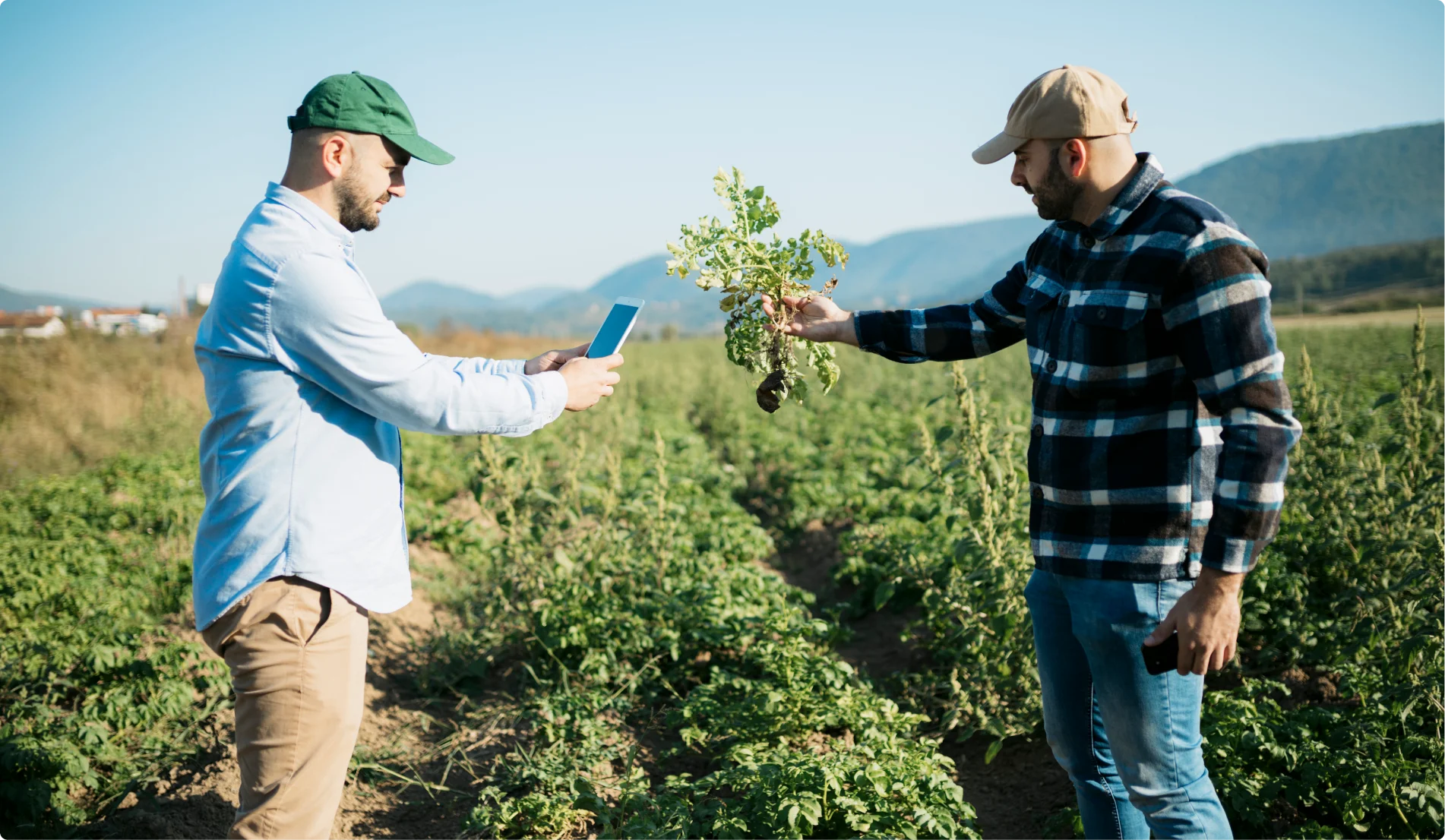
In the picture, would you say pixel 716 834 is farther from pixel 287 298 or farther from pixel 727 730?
pixel 287 298

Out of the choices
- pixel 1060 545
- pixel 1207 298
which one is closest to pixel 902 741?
pixel 1060 545

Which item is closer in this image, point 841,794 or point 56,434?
point 841,794

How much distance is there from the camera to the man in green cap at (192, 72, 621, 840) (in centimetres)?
188

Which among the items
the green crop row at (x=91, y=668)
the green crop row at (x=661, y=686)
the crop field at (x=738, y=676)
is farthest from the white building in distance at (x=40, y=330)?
the green crop row at (x=661, y=686)

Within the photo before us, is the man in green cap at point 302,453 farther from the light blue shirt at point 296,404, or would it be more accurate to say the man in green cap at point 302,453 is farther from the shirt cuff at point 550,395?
the shirt cuff at point 550,395

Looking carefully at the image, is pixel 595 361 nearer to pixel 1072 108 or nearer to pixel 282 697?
pixel 282 697

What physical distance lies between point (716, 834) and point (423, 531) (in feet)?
13.0

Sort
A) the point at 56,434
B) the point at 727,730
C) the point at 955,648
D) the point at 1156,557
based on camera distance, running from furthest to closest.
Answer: the point at 56,434 < the point at 955,648 < the point at 727,730 < the point at 1156,557

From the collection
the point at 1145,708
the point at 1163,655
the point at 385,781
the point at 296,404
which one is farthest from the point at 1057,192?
the point at 385,781

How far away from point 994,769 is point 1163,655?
185 centimetres

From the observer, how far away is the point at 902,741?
2.92 meters

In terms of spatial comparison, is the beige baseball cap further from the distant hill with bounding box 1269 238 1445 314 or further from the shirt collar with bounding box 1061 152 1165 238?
the distant hill with bounding box 1269 238 1445 314

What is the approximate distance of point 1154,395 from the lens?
5.97 ft

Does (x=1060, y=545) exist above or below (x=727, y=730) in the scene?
above
